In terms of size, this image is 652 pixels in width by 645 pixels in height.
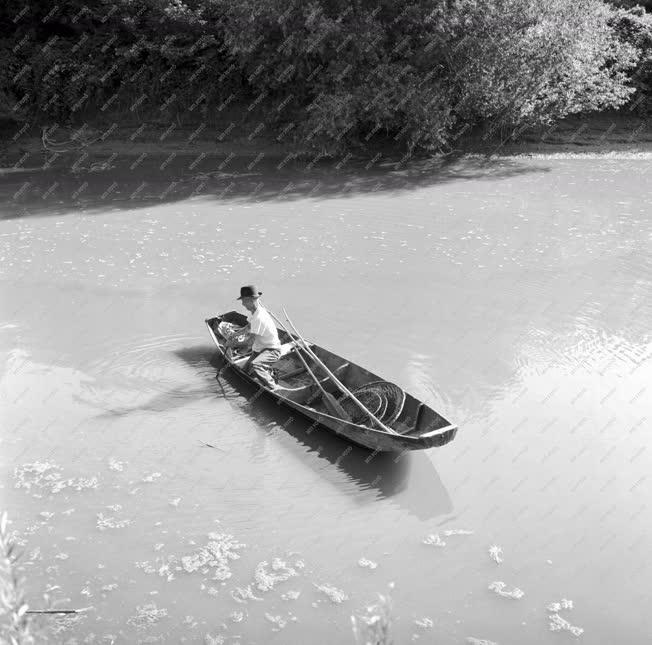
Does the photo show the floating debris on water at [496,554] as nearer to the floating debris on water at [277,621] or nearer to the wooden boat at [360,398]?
the wooden boat at [360,398]

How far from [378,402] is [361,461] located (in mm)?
754

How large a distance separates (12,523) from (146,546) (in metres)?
1.44

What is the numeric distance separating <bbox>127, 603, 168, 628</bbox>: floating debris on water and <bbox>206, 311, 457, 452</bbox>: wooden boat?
2750mm

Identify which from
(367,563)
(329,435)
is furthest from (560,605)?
(329,435)

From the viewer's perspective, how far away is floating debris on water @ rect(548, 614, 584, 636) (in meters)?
6.10

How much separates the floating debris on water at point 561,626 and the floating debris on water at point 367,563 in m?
1.56

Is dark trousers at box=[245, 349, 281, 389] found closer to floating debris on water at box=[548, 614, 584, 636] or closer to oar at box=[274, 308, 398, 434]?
oar at box=[274, 308, 398, 434]

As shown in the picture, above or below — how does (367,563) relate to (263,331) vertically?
below

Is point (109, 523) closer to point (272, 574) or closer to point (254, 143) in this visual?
point (272, 574)

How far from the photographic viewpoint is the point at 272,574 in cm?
680

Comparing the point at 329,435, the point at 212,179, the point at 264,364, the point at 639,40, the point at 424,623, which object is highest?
the point at 639,40

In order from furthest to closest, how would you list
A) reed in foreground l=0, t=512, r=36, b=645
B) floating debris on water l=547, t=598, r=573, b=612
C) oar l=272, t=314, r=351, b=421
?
oar l=272, t=314, r=351, b=421 → floating debris on water l=547, t=598, r=573, b=612 → reed in foreground l=0, t=512, r=36, b=645

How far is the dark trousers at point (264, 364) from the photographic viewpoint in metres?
9.52

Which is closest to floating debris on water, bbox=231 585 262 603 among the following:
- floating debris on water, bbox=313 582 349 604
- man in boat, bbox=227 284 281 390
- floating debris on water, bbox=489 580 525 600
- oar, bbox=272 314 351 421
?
Result: floating debris on water, bbox=313 582 349 604
